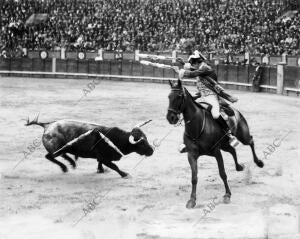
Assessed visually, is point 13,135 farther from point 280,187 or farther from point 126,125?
point 280,187

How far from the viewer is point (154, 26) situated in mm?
29953

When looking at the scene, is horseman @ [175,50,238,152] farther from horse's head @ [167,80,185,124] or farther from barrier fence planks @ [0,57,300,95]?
barrier fence planks @ [0,57,300,95]

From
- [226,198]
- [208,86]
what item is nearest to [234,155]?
[208,86]

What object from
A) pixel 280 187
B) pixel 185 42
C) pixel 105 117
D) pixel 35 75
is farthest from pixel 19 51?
pixel 280 187

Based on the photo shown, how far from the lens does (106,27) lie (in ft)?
103

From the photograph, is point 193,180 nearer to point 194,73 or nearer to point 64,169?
point 194,73

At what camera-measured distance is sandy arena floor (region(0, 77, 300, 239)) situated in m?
6.12

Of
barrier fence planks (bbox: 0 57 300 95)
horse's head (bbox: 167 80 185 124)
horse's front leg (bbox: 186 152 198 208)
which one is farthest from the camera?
barrier fence planks (bbox: 0 57 300 95)

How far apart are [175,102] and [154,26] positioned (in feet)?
77.0

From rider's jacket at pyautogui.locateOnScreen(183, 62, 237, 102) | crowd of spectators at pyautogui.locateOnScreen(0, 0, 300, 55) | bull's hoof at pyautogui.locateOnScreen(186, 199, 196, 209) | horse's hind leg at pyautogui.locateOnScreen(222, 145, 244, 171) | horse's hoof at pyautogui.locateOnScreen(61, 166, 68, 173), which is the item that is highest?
crowd of spectators at pyautogui.locateOnScreen(0, 0, 300, 55)

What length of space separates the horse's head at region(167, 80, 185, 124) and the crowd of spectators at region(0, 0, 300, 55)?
18.1 metres

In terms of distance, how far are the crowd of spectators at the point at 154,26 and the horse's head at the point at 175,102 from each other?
18.1m

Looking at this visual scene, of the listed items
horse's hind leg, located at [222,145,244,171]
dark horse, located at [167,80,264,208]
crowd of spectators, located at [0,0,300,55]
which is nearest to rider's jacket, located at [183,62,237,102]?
dark horse, located at [167,80,264,208]

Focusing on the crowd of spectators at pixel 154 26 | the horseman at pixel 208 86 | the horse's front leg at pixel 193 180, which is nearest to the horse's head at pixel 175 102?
the horseman at pixel 208 86
